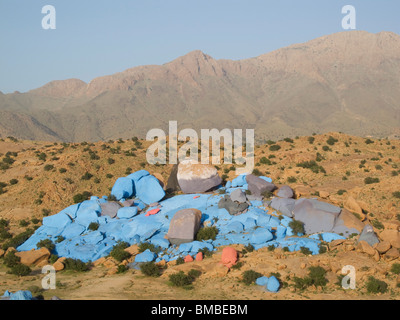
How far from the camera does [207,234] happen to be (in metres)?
24.6

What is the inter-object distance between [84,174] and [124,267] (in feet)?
60.3

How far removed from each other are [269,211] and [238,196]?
2662mm

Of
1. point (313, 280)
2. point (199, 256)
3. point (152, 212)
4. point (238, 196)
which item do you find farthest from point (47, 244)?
point (313, 280)

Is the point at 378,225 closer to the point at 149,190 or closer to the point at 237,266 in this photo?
the point at 237,266

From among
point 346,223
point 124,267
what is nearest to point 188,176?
point 124,267

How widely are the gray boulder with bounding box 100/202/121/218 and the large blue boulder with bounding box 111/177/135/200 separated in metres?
1.57

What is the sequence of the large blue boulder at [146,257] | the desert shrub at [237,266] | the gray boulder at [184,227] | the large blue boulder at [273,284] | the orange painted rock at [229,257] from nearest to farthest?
1. the large blue boulder at [273,284]
2. the desert shrub at [237,266]
3. the orange painted rock at [229,257]
4. the large blue boulder at [146,257]
5. the gray boulder at [184,227]

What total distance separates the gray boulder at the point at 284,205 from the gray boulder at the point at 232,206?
215cm

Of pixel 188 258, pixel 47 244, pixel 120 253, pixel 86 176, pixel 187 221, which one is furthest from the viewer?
pixel 86 176

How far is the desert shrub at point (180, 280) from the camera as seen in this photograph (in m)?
19.0

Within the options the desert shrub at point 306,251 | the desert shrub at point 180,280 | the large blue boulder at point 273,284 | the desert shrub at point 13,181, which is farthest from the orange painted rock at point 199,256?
the desert shrub at point 13,181

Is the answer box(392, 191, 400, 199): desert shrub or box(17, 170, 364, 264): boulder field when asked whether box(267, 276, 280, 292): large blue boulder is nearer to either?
box(17, 170, 364, 264): boulder field

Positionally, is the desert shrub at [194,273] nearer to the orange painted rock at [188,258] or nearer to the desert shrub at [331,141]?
the orange painted rock at [188,258]

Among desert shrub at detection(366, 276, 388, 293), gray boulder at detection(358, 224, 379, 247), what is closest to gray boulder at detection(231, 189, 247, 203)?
gray boulder at detection(358, 224, 379, 247)
